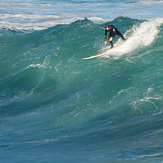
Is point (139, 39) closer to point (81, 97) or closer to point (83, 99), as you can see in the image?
point (81, 97)

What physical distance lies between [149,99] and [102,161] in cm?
536

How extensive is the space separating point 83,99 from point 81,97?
34 cm

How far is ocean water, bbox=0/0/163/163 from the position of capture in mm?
9633

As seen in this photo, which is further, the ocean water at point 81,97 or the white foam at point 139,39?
Result: the white foam at point 139,39

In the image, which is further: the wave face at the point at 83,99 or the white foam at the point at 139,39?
the white foam at the point at 139,39

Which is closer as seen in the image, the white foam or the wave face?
the wave face

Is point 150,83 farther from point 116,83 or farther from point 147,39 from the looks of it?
point 147,39

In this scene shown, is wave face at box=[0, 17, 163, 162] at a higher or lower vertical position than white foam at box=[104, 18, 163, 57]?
lower

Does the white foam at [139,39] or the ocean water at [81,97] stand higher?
the white foam at [139,39]

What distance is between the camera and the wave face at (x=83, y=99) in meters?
9.67

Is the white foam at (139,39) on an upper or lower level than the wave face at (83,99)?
upper

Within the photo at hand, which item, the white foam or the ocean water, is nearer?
the ocean water

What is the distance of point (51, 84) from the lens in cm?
1778

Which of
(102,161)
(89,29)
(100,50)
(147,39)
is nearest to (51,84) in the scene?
(100,50)
